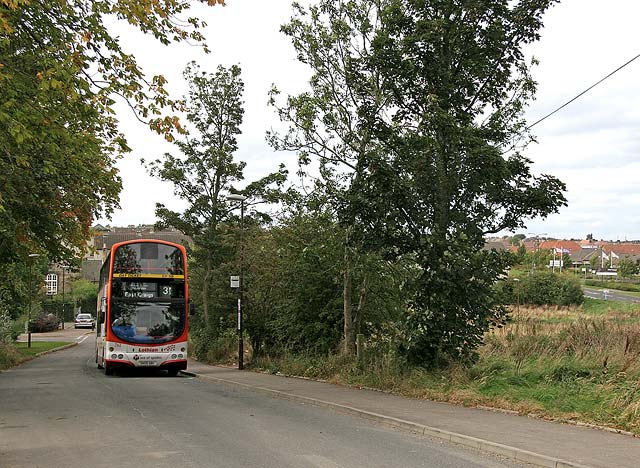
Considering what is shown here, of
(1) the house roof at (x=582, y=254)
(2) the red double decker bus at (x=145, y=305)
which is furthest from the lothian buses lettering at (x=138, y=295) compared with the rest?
(1) the house roof at (x=582, y=254)

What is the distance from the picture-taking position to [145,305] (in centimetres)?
2350

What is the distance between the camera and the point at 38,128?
11.9 m

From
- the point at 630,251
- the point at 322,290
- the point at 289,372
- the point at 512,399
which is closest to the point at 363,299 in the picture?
the point at 322,290

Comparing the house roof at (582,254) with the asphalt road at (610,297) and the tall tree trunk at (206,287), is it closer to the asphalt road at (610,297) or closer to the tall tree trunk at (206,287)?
the asphalt road at (610,297)

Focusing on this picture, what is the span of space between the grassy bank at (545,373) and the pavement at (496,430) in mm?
476

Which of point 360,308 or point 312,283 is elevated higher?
point 312,283

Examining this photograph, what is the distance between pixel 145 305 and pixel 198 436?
13.6 metres

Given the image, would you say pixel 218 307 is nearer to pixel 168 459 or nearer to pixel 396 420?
pixel 396 420

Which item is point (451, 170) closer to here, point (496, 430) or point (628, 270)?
point (496, 430)

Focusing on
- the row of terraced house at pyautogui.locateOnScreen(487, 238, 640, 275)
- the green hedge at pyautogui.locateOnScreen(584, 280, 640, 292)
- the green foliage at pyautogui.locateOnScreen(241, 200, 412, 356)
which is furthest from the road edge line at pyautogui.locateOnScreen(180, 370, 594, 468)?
the row of terraced house at pyautogui.locateOnScreen(487, 238, 640, 275)

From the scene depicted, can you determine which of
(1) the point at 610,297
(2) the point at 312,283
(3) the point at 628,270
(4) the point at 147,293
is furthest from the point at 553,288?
(3) the point at 628,270

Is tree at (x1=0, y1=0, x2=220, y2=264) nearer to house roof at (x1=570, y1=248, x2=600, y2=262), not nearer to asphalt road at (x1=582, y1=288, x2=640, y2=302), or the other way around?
asphalt road at (x1=582, y1=288, x2=640, y2=302)

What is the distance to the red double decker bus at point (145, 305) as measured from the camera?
23.3 meters

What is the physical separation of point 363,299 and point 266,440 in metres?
10.2
